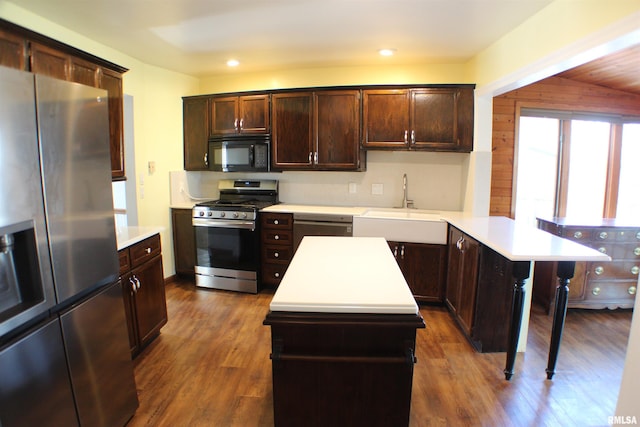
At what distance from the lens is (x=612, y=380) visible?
214 centimetres

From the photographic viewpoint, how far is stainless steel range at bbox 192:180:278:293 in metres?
3.51

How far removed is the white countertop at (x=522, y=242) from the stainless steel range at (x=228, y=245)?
79.0 inches

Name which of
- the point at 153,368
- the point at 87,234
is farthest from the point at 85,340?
the point at 153,368

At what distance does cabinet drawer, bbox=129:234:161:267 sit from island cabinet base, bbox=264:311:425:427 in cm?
144

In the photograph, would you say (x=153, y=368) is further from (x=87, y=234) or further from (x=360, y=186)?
(x=360, y=186)

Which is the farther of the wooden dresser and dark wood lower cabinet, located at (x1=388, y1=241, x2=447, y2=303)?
dark wood lower cabinet, located at (x1=388, y1=241, x2=447, y2=303)

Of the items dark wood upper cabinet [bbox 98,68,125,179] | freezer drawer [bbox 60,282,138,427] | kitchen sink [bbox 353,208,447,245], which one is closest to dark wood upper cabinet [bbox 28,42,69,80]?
dark wood upper cabinet [bbox 98,68,125,179]

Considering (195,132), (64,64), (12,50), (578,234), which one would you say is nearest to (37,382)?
(12,50)

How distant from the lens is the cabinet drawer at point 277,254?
11.6 ft

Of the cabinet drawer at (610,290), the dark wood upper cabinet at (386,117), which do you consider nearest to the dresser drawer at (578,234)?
the cabinet drawer at (610,290)

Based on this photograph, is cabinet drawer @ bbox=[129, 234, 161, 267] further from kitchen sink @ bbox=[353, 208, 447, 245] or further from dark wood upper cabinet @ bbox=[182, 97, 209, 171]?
kitchen sink @ bbox=[353, 208, 447, 245]

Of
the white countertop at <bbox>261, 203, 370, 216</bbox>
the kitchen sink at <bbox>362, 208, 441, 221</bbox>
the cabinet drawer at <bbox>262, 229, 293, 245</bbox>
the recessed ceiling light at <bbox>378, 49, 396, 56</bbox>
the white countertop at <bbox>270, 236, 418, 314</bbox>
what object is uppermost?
the recessed ceiling light at <bbox>378, 49, 396, 56</bbox>

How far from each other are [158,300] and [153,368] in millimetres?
513

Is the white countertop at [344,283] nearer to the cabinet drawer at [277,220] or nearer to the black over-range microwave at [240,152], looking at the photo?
the cabinet drawer at [277,220]
